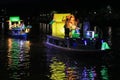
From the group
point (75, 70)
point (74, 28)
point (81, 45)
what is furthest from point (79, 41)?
point (75, 70)

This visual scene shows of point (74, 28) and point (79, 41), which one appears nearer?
point (79, 41)

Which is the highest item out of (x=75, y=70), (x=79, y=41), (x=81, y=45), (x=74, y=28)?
(x=74, y=28)

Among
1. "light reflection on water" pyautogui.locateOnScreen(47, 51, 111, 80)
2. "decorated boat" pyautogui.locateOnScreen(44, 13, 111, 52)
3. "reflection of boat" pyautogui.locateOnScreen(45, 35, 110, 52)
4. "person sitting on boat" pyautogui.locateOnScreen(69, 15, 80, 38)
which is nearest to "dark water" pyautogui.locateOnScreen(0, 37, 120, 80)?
"light reflection on water" pyautogui.locateOnScreen(47, 51, 111, 80)

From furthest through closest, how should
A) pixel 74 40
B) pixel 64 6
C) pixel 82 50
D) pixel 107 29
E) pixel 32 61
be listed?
pixel 64 6
pixel 107 29
pixel 74 40
pixel 82 50
pixel 32 61

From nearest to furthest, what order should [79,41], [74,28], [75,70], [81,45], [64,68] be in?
[75,70] → [64,68] → [81,45] → [79,41] → [74,28]

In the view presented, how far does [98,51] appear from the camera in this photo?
33.1m

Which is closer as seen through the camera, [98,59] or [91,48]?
[98,59]

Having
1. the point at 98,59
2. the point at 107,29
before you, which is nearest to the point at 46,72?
the point at 98,59

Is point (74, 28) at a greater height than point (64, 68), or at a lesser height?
greater

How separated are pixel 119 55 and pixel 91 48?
244cm

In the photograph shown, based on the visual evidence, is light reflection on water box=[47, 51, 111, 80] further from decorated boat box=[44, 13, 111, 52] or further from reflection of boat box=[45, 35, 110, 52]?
decorated boat box=[44, 13, 111, 52]

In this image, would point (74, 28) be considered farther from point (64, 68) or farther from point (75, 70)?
point (75, 70)

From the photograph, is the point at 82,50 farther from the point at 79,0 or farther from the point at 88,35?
the point at 79,0

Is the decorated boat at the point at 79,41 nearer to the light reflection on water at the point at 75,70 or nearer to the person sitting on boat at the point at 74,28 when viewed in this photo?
the person sitting on boat at the point at 74,28
